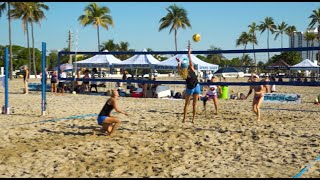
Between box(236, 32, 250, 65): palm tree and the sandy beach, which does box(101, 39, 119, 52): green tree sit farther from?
the sandy beach

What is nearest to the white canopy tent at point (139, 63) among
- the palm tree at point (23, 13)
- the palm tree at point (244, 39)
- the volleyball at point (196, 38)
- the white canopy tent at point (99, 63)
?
the white canopy tent at point (99, 63)

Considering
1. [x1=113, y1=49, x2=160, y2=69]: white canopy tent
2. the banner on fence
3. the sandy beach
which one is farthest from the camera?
[x1=113, y1=49, x2=160, y2=69]: white canopy tent

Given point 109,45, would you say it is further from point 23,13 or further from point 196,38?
point 196,38

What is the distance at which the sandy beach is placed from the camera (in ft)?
14.9

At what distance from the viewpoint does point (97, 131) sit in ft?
22.4

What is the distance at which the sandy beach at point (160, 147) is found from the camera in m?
4.55

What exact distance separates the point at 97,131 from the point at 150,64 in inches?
396

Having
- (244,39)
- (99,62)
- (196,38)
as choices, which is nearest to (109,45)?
(244,39)

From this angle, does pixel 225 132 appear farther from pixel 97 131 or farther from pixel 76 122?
pixel 76 122

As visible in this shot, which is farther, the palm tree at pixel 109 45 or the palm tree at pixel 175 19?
the palm tree at pixel 109 45

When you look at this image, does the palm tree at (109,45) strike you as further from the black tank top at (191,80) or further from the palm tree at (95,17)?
the black tank top at (191,80)

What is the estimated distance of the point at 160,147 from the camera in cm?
571

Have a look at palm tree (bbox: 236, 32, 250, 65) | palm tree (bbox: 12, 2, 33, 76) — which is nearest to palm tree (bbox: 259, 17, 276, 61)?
palm tree (bbox: 236, 32, 250, 65)

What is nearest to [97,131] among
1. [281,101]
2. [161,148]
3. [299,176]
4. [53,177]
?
[161,148]
